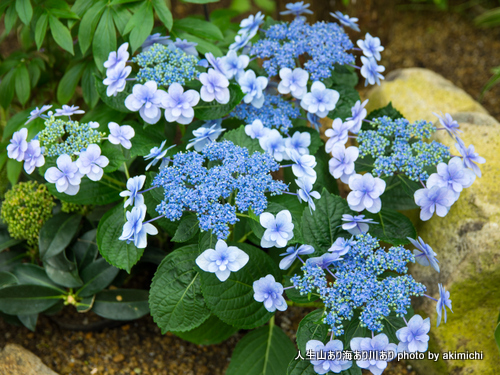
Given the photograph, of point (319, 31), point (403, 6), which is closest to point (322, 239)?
point (319, 31)

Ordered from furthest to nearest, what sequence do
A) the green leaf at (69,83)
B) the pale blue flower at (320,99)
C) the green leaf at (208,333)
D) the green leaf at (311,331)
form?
the green leaf at (69,83) < the green leaf at (208,333) < the pale blue flower at (320,99) < the green leaf at (311,331)

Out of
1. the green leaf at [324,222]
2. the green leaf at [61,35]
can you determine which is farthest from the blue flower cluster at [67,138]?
the green leaf at [324,222]

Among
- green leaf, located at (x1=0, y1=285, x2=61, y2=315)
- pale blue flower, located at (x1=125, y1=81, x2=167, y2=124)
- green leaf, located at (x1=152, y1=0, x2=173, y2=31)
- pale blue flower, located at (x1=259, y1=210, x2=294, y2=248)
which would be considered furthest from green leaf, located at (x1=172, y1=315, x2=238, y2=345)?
green leaf, located at (x1=152, y1=0, x2=173, y2=31)

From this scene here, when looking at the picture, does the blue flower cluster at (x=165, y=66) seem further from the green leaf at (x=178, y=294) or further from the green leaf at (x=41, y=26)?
the green leaf at (x=178, y=294)

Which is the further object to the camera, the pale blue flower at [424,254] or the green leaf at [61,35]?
the green leaf at [61,35]

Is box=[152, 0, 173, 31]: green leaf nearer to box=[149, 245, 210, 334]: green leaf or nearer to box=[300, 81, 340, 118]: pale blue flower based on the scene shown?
box=[300, 81, 340, 118]: pale blue flower
